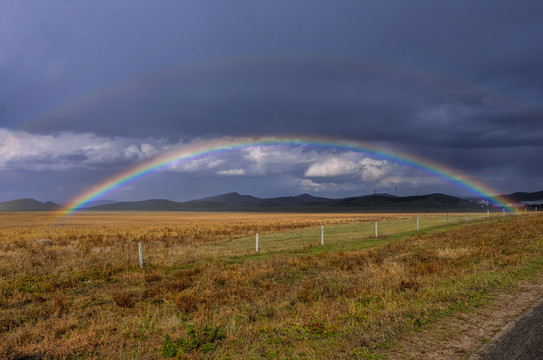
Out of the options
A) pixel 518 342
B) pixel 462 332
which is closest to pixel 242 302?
pixel 462 332

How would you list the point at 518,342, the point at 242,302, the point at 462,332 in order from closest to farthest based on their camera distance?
the point at 518,342 → the point at 462,332 → the point at 242,302

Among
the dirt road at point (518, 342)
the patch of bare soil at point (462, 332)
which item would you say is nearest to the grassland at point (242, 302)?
the patch of bare soil at point (462, 332)

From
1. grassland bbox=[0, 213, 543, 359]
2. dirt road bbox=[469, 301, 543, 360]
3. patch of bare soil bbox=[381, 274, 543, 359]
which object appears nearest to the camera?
dirt road bbox=[469, 301, 543, 360]

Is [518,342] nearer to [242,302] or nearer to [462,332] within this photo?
[462,332]

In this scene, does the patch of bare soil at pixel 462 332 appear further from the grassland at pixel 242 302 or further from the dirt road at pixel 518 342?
the grassland at pixel 242 302

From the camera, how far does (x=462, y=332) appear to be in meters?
6.57

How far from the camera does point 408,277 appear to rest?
1168 cm

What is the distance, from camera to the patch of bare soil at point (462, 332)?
5727 millimetres

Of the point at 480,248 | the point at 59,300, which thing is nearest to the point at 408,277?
the point at 480,248

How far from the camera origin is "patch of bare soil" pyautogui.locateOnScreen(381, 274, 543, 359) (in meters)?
5.73

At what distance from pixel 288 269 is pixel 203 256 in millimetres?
6459

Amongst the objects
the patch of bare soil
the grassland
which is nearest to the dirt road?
the patch of bare soil

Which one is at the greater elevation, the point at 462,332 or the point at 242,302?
the point at 462,332

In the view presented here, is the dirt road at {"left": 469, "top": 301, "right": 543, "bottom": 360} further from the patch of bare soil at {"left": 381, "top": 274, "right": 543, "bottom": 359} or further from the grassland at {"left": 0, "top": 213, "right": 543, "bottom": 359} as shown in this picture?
the grassland at {"left": 0, "top": 213, "right": 543, "bottom": 359}
